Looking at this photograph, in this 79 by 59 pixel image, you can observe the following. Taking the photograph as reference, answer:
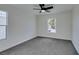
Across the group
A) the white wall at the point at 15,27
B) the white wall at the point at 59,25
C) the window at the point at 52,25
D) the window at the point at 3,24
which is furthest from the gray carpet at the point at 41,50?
the window at the point at 52,25

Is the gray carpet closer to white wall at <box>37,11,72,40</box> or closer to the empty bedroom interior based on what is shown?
the empty bedroom interior

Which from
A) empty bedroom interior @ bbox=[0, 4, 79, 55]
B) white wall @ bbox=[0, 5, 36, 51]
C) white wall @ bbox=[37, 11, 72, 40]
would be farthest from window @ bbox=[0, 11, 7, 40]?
white wall @ bbox=[37, 11, 72, 40]

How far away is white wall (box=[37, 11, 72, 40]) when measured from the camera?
22.5ft

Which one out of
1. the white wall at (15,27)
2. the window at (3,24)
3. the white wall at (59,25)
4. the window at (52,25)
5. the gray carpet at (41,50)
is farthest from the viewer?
the window at (52,25)

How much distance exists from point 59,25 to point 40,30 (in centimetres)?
198

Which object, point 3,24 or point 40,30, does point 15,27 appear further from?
point 40,30

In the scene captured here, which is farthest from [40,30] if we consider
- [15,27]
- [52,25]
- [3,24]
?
[3,24]

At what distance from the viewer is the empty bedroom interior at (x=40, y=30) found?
164 inches

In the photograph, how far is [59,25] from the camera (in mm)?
7516

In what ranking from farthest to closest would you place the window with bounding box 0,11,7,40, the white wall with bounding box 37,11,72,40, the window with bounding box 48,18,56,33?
the window with bounding box 48,18,56,33 → the white wall with bounding box 37,11,72,40 → the window with bounding box 0,11,7,40

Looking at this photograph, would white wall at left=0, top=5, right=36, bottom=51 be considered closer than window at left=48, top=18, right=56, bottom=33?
Yes

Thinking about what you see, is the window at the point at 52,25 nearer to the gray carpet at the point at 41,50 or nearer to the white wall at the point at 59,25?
the white wall at the point at 59,25

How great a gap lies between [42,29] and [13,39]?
403 centimetres
